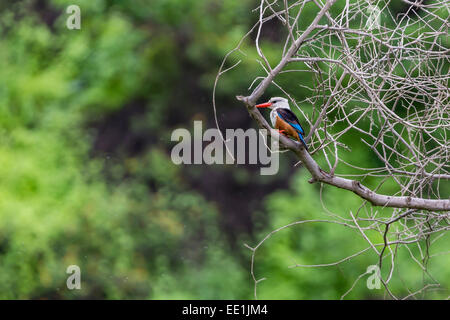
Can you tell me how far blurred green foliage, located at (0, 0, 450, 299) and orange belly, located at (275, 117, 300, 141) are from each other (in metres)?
3.08

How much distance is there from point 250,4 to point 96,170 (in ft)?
8.04

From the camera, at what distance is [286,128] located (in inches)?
110

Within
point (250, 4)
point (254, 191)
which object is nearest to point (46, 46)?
point (250, 4)

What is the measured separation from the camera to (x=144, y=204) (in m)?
6.92

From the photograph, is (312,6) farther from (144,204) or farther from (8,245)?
(8,245)

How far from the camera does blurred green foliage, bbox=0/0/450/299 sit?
6.16 m

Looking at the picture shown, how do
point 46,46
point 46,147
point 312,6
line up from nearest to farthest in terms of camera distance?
point 312,6 → point 46,147 → point 46,46

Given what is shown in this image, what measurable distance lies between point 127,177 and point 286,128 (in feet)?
15.3
